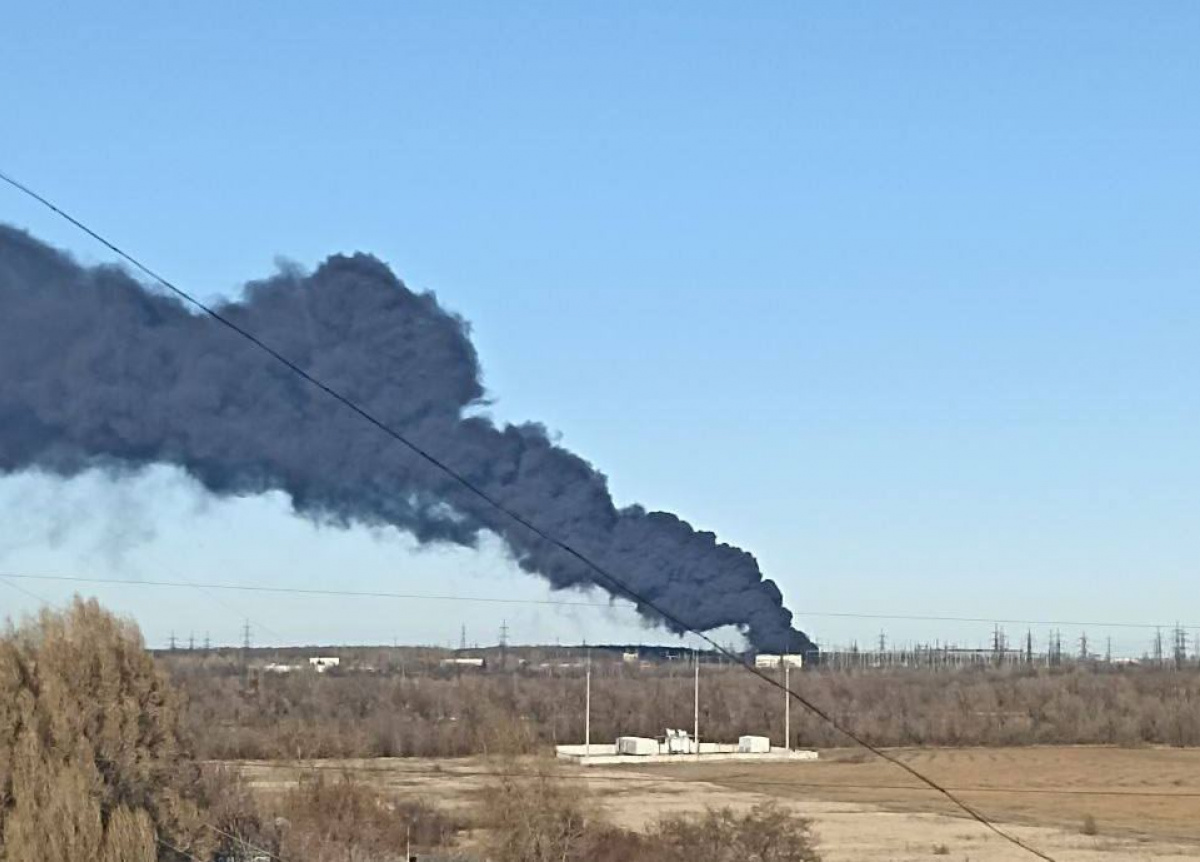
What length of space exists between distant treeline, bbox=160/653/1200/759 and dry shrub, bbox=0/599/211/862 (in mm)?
63322

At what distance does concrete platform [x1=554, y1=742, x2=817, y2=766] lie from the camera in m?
104

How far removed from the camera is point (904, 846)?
193ft

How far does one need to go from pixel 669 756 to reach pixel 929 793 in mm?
26349

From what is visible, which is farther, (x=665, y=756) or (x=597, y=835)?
(x=665, y=756)

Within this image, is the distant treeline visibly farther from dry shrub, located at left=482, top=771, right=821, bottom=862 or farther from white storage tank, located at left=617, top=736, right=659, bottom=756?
dry shrub, located at left=482, top=771, right=821, bottom=862

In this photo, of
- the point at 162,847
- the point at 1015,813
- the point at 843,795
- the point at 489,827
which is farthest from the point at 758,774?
the point at 162,847

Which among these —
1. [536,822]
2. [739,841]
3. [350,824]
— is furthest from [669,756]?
[739,841]

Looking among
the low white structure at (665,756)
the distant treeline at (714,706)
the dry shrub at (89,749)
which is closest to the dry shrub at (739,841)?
the dry shrub at (89,749)

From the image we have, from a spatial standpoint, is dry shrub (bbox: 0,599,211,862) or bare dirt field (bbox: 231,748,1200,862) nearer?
dry shrub (bbox: 0,599,211,862)

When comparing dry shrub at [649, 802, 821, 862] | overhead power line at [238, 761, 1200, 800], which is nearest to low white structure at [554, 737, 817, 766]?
overhead power line at [238, 761, 1200, 800]

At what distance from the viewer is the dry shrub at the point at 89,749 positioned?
89.0 feet

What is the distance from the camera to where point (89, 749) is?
29172mm

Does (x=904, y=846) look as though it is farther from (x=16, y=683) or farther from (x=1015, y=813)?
(x=16, y=683)

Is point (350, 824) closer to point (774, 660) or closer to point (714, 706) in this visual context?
point (774, 660)
